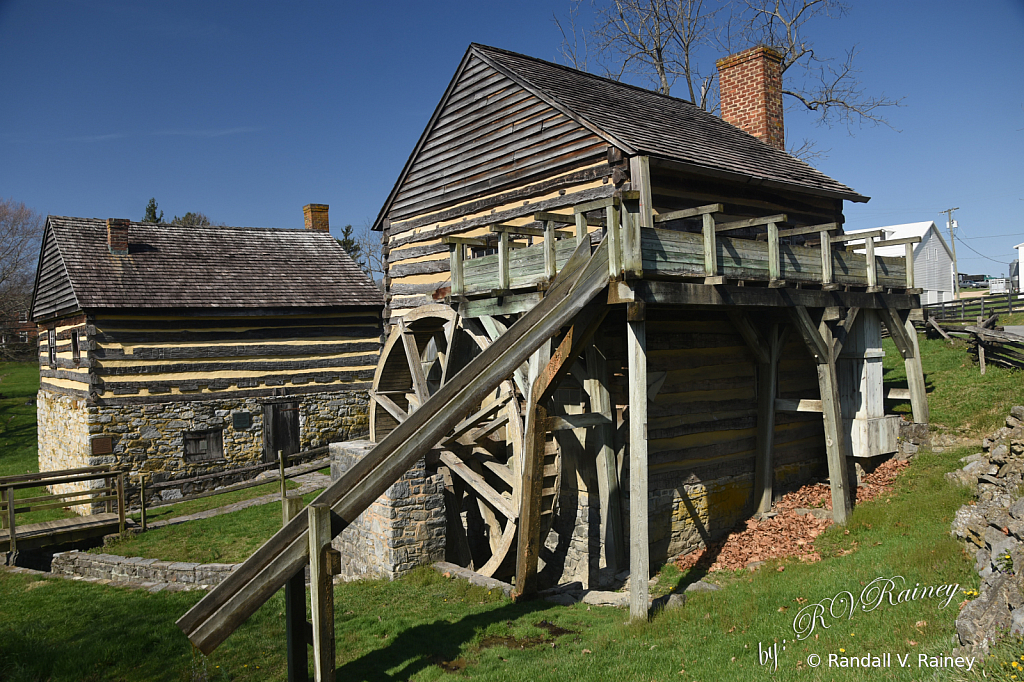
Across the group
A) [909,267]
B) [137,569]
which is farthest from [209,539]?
[909,267]

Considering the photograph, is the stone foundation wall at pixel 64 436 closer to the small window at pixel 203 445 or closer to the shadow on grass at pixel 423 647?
the small window at pixel 203 445

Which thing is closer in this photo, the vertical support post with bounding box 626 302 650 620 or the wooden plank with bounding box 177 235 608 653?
the wooden plank with bounding box 177 235 608 653

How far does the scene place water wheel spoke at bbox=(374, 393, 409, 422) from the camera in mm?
13045

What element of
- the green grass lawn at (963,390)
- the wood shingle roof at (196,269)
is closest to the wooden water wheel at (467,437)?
the wood shingle roof at (196,269)

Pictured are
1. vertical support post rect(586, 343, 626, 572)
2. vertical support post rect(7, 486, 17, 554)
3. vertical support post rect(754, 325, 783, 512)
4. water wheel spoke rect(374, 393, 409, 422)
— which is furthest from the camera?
water wheel spoke rect(374, 393, 409, 422)

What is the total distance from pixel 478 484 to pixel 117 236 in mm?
13954

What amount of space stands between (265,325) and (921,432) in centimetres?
1544

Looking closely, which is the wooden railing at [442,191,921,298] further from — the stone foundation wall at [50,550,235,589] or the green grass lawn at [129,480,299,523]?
the green grass lawn at [129,480,299,523]

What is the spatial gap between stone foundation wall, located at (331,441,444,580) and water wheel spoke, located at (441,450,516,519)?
0.56 m

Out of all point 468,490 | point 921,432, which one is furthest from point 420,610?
point 921,432

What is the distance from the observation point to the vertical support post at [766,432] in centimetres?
1080

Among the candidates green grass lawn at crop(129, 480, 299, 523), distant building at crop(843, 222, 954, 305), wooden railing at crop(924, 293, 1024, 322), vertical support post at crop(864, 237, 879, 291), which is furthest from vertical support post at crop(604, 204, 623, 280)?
distant building at crop(843, 222, 954, 305)

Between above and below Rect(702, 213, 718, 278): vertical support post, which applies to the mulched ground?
below

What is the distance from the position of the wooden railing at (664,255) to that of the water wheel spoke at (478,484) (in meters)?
2.69
